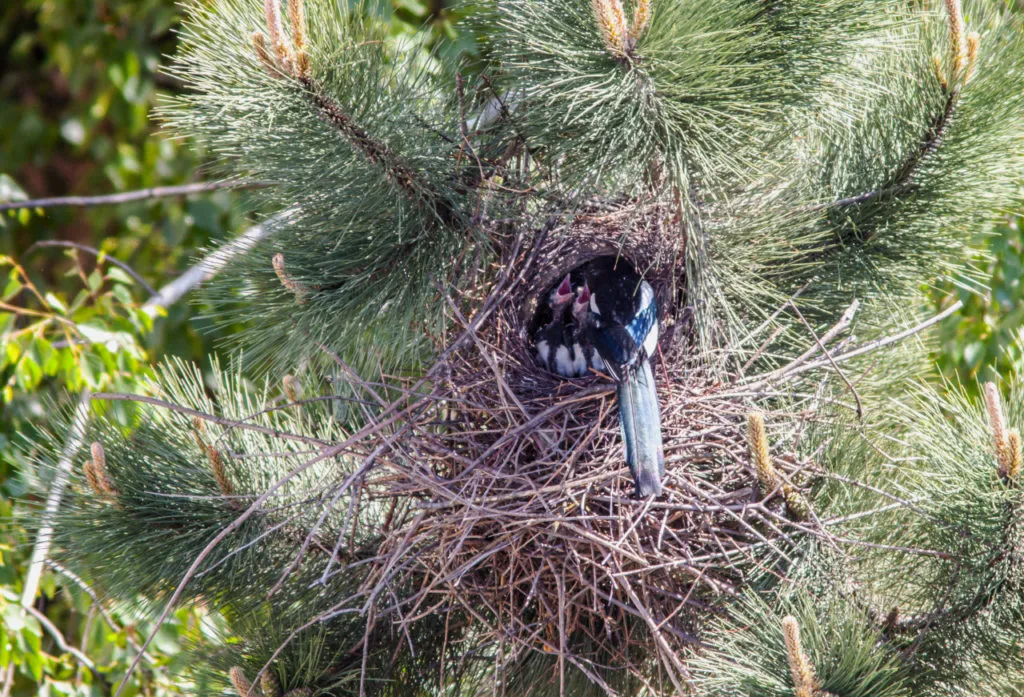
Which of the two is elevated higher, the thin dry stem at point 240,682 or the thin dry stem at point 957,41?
the thin dry stem at point 957,41

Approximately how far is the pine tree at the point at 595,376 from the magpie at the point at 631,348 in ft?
0.16

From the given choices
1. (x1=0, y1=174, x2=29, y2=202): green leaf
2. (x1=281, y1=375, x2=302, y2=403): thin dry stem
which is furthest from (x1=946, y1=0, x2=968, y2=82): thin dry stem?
(x1=0, y1=174, x2=29, y2=202): green leaf

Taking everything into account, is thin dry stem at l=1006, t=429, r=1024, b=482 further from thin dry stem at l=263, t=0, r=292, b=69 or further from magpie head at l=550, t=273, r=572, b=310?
thin dry stem at l=263, t=0, r=292, b=69

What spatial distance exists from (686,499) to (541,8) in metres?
0.82

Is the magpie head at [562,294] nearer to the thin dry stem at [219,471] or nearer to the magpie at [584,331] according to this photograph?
the magpie at [584,331]

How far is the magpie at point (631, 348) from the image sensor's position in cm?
163

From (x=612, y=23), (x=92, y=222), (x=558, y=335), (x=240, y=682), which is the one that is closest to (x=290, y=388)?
(x=558, y=335)

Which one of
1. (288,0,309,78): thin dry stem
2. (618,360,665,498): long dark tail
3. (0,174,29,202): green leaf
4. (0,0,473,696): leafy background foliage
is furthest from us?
(0,174,29,202): green leaf

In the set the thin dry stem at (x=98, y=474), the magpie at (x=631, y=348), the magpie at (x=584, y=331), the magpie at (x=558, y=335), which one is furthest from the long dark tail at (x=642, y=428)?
the thin dry stem at (x=98, y=474)

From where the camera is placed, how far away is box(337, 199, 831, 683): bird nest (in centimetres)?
162

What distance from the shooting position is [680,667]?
146cm

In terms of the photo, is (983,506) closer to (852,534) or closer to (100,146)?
(852,534)

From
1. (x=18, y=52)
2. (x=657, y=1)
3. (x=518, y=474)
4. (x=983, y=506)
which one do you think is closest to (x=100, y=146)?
(x=18, y=52)

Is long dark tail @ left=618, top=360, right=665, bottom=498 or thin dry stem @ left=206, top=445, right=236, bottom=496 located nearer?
long dark tail @ left=618, top=360, right=665, bottom=498
